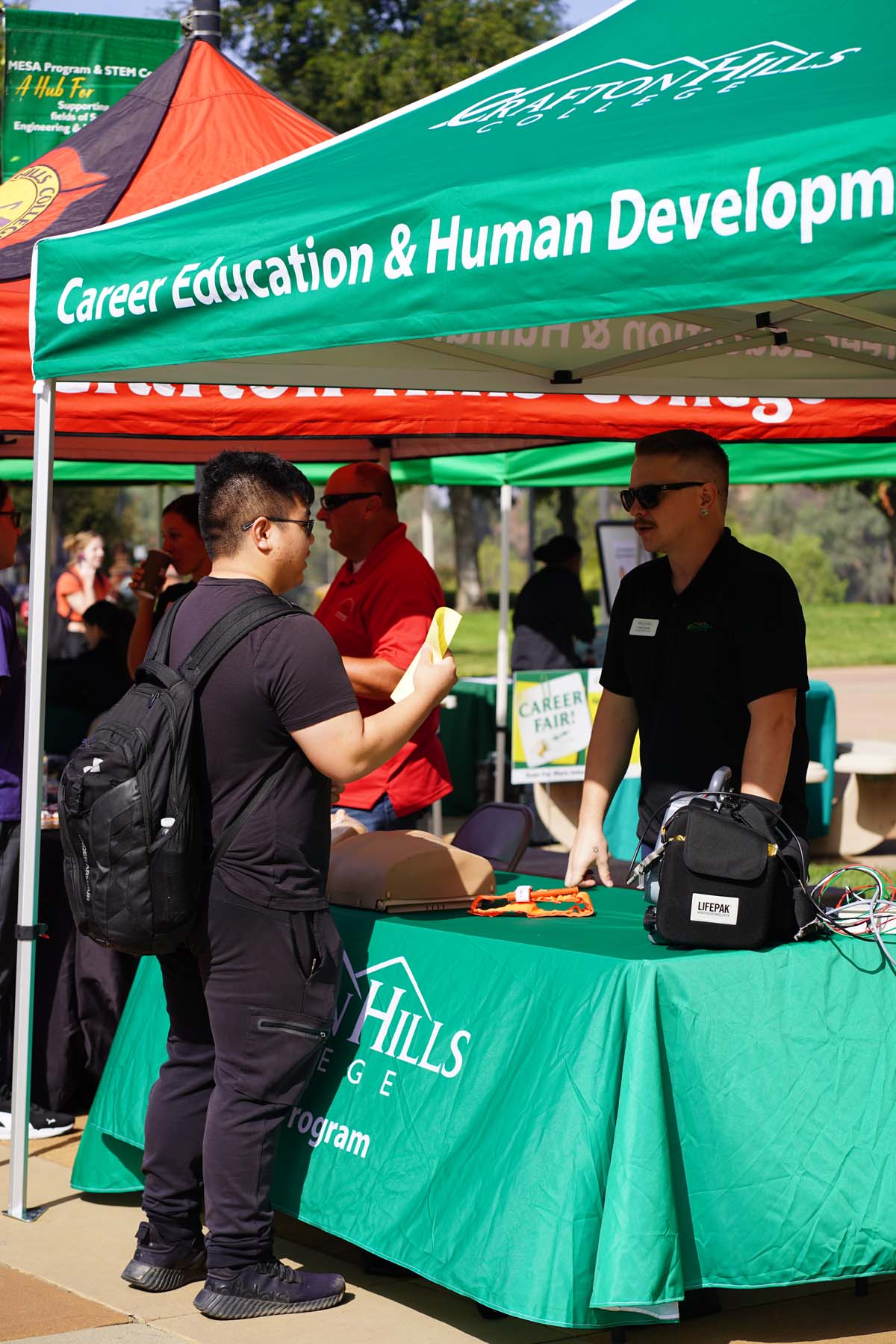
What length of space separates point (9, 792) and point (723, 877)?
101 inches

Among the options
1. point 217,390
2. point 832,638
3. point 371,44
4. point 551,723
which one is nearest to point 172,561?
point 217,390

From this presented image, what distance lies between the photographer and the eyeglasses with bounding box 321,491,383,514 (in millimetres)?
5211

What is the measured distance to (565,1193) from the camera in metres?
3.21

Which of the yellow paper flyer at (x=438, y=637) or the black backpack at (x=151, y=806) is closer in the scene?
the black backpack at (x=151, y=806)

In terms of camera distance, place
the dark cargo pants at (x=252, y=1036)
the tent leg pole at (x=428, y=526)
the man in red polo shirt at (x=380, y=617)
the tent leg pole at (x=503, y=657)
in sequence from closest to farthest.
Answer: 1. the dark cargo pants at (x=252, y=1036)
2. the man in red polo shirt at (x=380, y=617)
3. the tent leg pole at (x=503, y=657)
4. the tent leg pole at (x=428, y=526)

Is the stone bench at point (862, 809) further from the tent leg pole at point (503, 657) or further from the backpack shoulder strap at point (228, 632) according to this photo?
the backpack shoulder strap at point (228, 632)

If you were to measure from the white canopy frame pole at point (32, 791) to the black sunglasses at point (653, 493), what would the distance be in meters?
1.57

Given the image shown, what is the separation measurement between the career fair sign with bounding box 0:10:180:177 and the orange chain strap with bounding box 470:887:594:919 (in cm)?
533

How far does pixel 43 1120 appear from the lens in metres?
5.26

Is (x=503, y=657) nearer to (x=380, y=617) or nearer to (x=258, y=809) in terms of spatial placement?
(x=380, y=617)

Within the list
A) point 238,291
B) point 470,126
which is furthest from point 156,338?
point 470,126

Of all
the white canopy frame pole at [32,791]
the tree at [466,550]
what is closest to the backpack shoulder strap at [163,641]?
the white canopy frame pole at [32,791]

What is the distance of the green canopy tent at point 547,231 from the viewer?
297 centimetres

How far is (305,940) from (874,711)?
1692 cm
